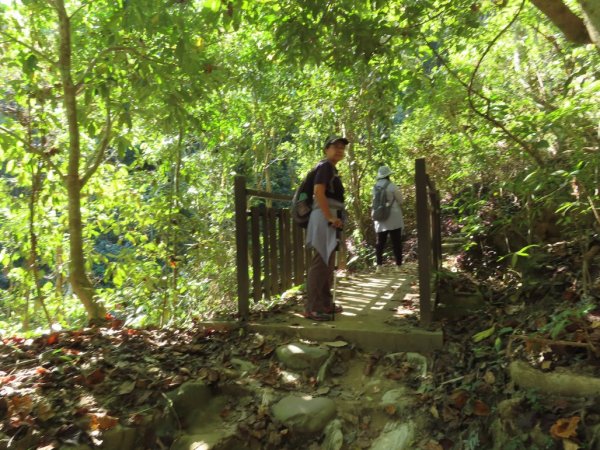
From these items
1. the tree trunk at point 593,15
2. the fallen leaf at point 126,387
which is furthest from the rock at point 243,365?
the tree trunk at point 593,15

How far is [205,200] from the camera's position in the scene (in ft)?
31.9

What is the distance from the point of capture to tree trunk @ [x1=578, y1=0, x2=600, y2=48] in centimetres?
278

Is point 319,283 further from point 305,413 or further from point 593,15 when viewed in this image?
point 593,15

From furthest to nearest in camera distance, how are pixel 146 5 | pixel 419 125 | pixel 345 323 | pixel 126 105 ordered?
pixel 419 125
pixel 126 105
pixel 345 323
pixel 146 5

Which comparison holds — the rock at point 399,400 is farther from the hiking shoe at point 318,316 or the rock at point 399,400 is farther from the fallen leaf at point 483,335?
the hiking shoe at point 318,316

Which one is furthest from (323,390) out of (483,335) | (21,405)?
(21,405)

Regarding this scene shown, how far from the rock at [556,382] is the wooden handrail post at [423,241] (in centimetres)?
104

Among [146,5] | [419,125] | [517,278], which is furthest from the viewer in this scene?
[419,125]

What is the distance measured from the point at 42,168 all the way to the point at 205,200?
161 inches

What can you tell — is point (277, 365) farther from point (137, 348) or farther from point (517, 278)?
point (517, 278)

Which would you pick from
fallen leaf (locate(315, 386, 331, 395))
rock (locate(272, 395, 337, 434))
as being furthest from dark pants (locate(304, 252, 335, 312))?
rock (locate(272, 395, 337, 434))

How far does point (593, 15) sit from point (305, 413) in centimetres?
322

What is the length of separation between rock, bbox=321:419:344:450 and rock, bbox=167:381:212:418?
3.03 ft

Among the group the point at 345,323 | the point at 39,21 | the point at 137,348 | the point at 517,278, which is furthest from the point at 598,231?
the point at 39,21
